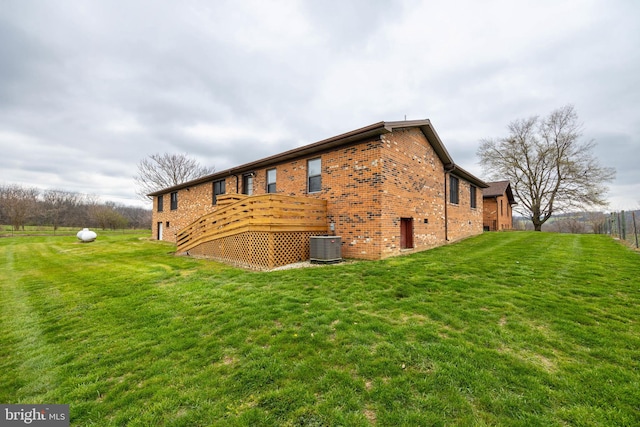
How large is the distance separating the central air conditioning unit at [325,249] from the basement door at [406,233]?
3305 millimetres

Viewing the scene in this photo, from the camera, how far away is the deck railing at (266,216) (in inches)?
302

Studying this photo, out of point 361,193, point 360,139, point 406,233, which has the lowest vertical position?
point 406,233

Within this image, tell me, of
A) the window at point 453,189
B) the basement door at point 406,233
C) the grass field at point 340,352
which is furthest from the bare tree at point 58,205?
the window at point 453,189

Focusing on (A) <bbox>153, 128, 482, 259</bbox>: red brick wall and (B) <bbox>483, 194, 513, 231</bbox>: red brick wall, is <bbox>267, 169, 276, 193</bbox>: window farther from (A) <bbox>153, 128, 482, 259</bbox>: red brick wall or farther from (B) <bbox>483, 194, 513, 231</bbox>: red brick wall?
(B) <bbox>483, 194, 513, 231</bbox>: red brick wall

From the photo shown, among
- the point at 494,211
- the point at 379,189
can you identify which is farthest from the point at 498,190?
the point at 379,189

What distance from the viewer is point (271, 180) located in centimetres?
1207

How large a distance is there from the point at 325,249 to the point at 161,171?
32.9 m

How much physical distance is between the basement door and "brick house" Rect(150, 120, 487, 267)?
38 millimetres

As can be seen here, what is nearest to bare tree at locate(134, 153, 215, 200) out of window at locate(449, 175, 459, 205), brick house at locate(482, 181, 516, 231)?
window at locate(449, 175, 459, 205)

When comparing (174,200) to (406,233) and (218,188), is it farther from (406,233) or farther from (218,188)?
(406,233)

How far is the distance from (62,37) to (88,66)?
1.28m

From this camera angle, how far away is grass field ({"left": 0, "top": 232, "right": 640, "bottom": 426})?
209 cm

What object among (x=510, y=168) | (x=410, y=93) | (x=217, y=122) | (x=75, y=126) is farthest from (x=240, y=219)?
(x=510, y=168)

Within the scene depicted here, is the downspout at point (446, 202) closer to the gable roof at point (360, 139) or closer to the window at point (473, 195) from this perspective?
the gable roof at point (360, 139)
